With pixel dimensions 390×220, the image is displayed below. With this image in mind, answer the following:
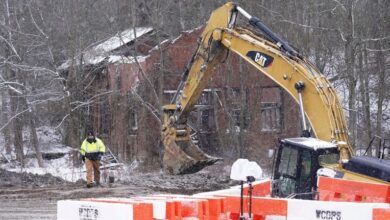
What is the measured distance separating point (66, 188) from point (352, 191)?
1260 centimetres

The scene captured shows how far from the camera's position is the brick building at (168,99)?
30500 mm

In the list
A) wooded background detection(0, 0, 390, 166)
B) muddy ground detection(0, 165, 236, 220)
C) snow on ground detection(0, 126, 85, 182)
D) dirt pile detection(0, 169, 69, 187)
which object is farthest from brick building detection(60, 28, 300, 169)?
dirt pile detection(0, 169, 69, 187)

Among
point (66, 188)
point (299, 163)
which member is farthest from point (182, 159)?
point (299, 163)

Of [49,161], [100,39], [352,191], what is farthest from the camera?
[100,39]

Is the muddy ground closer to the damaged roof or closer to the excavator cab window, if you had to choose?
the excavator cab window

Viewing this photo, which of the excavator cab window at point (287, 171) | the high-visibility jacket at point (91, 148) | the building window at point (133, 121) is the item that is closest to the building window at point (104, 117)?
the building window at point (133, 121)

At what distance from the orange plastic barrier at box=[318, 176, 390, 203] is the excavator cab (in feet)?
7.78

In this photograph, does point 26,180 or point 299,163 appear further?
point 26,180

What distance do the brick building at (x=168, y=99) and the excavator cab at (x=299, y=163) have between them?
→ 16.6 metres

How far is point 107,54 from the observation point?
105 feet

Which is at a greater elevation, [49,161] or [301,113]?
[301,113]

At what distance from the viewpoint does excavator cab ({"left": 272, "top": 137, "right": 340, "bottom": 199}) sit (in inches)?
496

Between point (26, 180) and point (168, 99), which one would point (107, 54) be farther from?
point (26, 180)

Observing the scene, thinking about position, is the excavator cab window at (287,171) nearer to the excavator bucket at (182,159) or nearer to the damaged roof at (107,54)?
the excavator bucket at (182,159)
